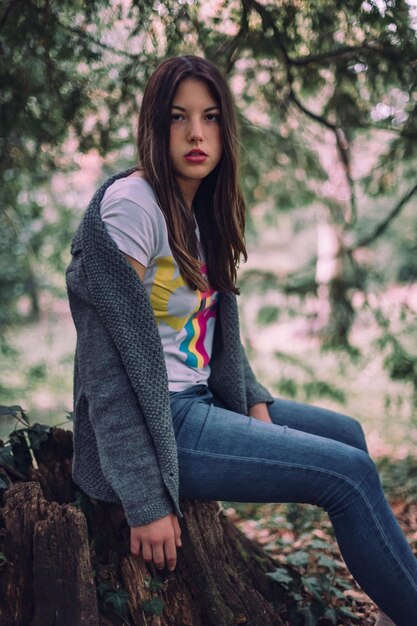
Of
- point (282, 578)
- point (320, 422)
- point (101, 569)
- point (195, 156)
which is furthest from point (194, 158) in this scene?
point (282, 578)

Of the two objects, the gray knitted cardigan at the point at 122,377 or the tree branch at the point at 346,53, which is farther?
the tree branch at the point at 346,53

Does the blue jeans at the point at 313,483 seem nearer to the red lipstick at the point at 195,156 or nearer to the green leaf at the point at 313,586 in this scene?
the green leaf at the point at 313,586

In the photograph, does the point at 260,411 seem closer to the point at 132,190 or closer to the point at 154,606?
the point at 154,606

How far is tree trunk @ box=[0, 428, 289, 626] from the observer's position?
1748mm

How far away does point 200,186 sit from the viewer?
2.30 metres

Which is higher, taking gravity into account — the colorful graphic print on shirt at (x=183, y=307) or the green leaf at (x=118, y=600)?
the colorful graphic print on shirt at (x=183, y=307)

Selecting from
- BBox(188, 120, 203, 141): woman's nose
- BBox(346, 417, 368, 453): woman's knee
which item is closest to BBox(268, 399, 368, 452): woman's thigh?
BBox(346, 417, 368, 453): woman's knee

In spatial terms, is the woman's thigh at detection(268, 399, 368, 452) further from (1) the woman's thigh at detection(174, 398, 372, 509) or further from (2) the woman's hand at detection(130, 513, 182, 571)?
(2) the woman's hand at detection(130, 513, 182, 571)

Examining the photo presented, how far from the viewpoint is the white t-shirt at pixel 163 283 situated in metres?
1.89

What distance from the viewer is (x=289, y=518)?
150 inches

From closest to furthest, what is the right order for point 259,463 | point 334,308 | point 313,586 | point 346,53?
1. point 259,463
2. point 313,586
3. point 346,53
4. point 334,308

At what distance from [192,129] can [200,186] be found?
0.98 ft

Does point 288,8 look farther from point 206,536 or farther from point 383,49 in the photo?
point 206,536

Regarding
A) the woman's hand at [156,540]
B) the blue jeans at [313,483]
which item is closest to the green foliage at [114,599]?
the woman's hand at [156,540]
